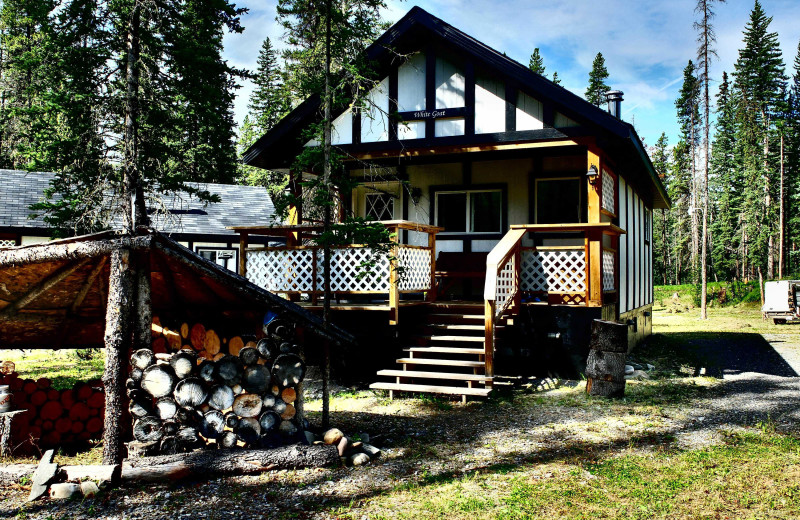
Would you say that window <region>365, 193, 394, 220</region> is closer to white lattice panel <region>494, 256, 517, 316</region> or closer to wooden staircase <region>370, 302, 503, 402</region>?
wooden staircase <region>370, 302, 503, 402</region>

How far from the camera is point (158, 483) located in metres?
5.06

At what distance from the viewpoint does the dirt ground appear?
4570 millimetres

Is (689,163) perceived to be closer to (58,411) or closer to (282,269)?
(282,269)

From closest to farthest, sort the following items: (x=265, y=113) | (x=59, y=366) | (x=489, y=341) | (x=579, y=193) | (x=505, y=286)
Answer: (x=489, y=341), (x=505, y=286), (x=579, y=193), (x=59, y=366), (x=265, y=113)

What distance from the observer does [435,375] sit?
8859mm

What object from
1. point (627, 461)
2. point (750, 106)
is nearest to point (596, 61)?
point (750, 106)

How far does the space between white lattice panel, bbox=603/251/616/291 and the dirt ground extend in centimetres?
180

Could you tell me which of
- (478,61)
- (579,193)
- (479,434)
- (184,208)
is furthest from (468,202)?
(184,208)

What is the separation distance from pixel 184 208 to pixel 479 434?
74.2ft

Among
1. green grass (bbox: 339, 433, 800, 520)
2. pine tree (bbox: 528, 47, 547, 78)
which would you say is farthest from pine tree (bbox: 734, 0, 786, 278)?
green grass (bbox: 339, 433, 800, 520)

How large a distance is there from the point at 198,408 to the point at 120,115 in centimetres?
947

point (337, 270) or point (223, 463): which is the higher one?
point (337, 270)

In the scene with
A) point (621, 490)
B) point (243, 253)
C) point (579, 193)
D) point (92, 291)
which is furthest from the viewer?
point (579, 193)

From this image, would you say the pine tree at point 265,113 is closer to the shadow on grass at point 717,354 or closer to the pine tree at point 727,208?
the shadow on grass at point 717,354
